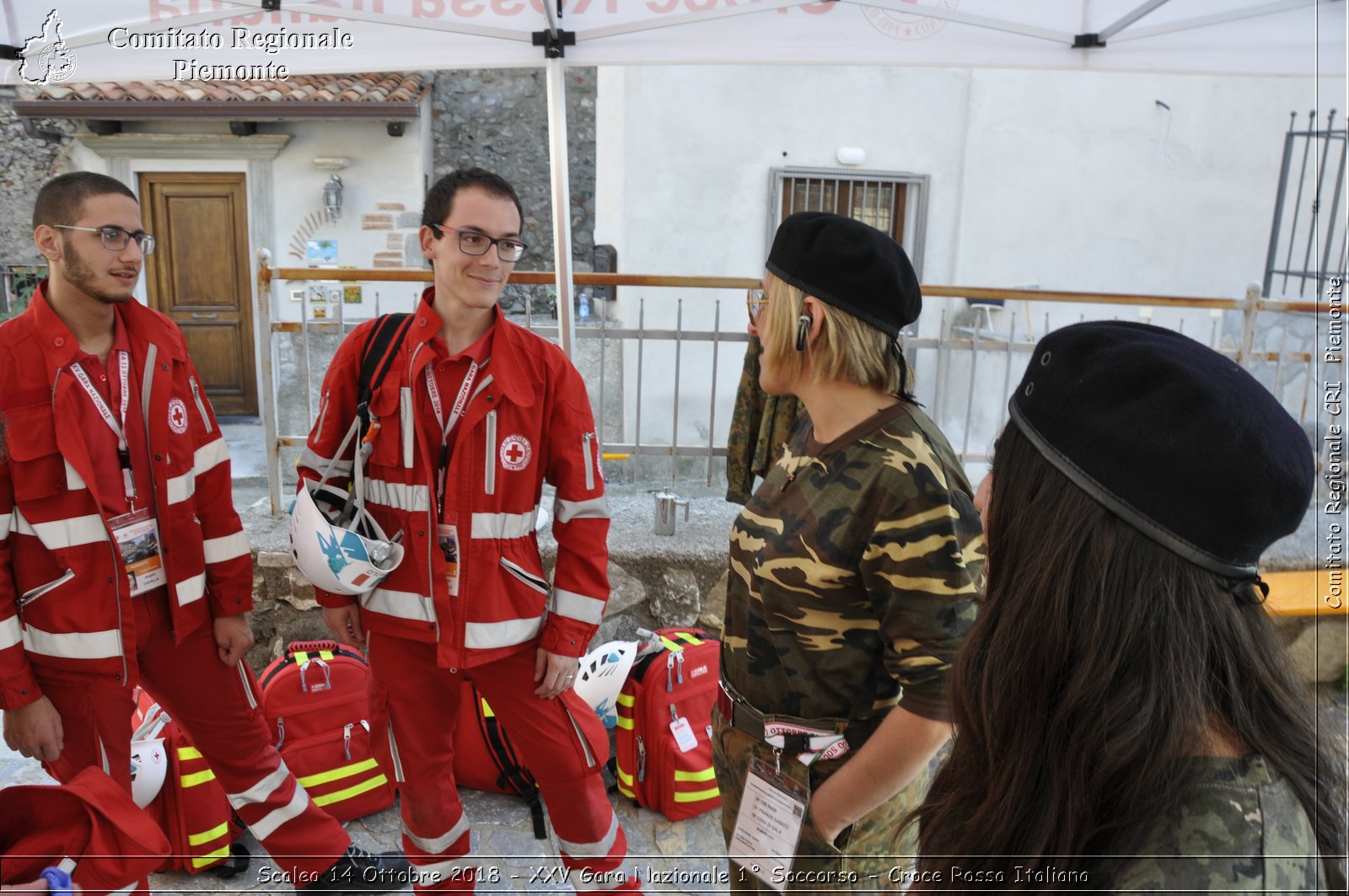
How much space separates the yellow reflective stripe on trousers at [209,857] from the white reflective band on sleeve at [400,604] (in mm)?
1234

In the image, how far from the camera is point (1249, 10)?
3150 millimetres

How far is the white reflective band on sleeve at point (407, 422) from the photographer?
2160 mm

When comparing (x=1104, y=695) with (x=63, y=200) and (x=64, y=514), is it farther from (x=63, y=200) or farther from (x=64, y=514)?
(x=63, y=200)

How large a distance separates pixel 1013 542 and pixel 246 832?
3077mm

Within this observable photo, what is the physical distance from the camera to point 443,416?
7.20 feet

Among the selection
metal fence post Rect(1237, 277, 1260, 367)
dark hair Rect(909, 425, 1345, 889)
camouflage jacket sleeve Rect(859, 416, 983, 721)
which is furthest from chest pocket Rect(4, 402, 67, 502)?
metal fence post Rect(1237, 277, 1260, 367)

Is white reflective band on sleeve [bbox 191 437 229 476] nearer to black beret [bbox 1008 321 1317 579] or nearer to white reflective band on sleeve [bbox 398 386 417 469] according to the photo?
white reflective band on sleeve [bbox 398 386 417 469]

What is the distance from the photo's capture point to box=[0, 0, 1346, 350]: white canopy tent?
3.05m

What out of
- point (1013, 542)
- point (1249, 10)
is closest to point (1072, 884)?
point (1013, 542)

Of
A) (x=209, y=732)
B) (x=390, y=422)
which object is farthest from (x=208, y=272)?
(x=390, y=422)

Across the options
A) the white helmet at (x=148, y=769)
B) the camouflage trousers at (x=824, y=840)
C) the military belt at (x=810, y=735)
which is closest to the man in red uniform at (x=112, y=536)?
the white helmet at (x=148, y=769)

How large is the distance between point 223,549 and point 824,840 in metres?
1.85

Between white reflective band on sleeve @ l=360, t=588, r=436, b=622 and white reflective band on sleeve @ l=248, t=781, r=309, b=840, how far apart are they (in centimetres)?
74

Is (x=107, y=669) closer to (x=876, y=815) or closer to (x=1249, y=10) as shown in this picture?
(x=876, y=815)
